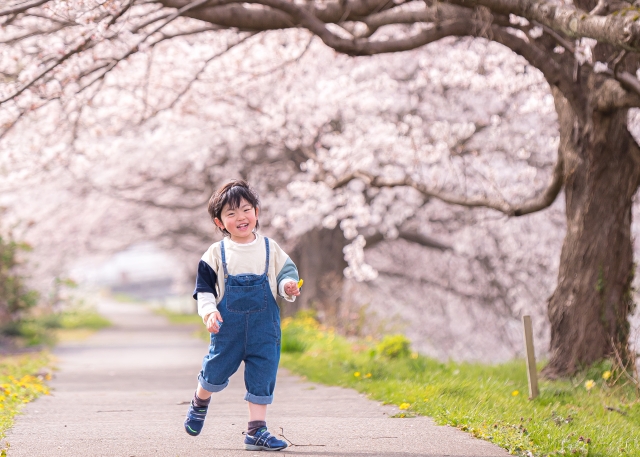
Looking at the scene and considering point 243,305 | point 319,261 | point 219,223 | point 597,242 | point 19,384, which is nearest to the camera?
point 243,305

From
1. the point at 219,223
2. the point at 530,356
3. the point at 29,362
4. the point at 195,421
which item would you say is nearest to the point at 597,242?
the point at 530,356

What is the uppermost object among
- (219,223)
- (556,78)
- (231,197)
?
(556,78)

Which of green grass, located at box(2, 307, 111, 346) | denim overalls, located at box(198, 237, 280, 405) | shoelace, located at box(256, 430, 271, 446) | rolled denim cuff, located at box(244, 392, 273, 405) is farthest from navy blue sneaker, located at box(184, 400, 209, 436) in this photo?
green grass, located at box(2, 307, 111, 346)

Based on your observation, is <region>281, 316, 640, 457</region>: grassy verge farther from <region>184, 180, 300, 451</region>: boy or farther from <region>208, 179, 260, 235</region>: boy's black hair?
<region>208, 179, 260, 235</region>: boy's black hair

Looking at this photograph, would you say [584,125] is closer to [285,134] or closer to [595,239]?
[595,239]

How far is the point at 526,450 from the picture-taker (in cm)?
507

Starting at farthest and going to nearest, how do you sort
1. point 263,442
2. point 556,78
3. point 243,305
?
point 556,78 → point 243,305 → point 263,442

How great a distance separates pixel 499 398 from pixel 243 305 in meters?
2.81

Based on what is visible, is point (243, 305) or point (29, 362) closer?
point (243, 305)

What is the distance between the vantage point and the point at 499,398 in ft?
23.7

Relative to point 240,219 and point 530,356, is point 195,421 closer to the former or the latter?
point 240,219

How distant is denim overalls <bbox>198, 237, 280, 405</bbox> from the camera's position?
530 centimetres

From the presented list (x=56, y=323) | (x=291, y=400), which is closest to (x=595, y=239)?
(x=291, y=400)

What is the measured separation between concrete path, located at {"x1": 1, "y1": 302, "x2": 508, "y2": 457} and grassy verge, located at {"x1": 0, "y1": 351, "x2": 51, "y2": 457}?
0.10 metres
